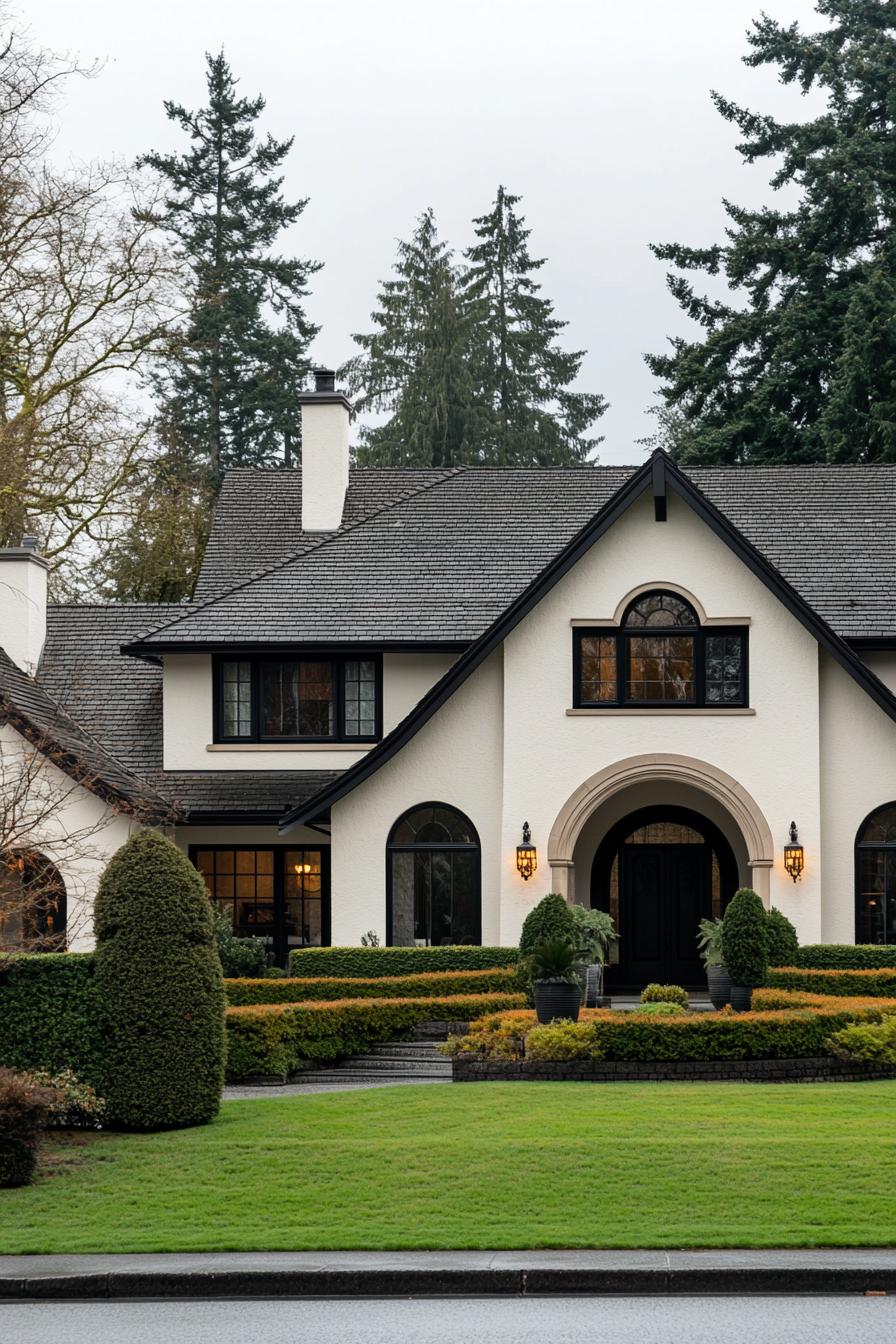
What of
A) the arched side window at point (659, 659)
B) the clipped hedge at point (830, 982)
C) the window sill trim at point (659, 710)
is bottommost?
the clipped hedge at point (830, 982)

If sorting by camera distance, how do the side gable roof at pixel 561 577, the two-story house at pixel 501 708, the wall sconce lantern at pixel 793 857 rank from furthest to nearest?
1. the two-story house at pixel 501 708
2. the side gable roof at pixel 561 577
3. the wall sconce lantern at pixel 793 857

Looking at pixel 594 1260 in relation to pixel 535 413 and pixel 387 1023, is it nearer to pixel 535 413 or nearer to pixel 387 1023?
pixel 387 1023

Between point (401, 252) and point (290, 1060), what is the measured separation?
4708 centimetres

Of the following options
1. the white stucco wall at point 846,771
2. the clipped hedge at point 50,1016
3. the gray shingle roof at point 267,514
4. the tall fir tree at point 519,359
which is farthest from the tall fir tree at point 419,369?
the clipped hedge at point 50,1016

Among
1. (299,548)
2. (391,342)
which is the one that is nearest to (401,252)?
(391,342)

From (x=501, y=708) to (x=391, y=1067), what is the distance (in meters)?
6.84

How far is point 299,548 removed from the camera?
3247 cm

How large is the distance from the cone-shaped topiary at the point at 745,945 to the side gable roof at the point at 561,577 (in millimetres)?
4296

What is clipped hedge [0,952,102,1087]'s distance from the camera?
53.3 feet

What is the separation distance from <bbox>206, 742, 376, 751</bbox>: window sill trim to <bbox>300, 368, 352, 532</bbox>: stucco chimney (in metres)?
5.33

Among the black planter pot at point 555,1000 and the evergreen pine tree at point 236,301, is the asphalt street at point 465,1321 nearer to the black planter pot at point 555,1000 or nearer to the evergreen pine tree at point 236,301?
the black planter pot at point 555,1000

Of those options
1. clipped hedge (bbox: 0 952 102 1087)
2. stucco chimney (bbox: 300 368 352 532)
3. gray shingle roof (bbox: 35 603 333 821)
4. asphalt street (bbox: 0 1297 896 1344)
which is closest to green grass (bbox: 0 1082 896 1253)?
clipped hedge (bbox: 0 952 102 1087)

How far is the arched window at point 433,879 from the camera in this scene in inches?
1053

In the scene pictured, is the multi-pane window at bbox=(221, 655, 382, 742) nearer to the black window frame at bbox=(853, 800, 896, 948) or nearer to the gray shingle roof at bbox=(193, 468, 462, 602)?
the gray shingle roof at bbox=(193, 468, 462, 602)
